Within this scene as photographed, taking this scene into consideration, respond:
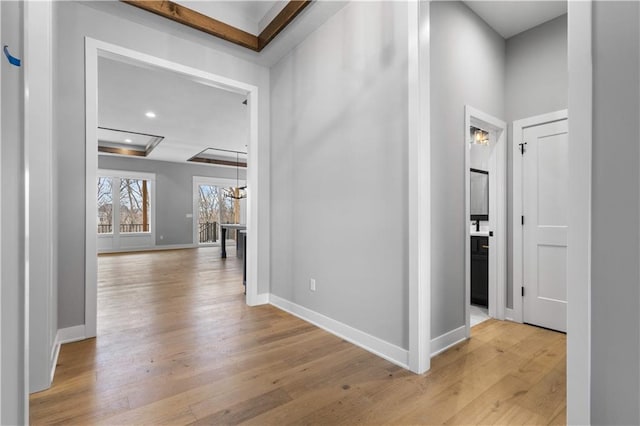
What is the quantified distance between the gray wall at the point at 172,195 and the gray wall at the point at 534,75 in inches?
371

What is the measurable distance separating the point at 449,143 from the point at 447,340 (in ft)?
5.24

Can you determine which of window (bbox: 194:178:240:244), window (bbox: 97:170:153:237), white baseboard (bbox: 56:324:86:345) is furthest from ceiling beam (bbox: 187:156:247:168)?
white baseboard (bbox: 56:324:86:345)

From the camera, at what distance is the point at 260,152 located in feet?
11.8

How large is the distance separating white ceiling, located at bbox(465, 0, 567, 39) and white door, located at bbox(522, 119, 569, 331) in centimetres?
102

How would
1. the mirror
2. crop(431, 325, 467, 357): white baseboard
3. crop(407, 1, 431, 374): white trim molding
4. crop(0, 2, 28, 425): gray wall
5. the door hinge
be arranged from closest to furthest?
crop(0, 2, 28, 425): gray wall
crop(407, 1, 431, 374): white trim molding
crop(431, 325, 467, 357): white baseboard
the door hinge
the mirror

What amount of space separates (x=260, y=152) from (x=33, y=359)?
2593 millimetres

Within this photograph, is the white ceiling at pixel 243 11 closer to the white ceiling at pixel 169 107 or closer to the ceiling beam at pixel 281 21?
the ceiling beam at pixel 281 21

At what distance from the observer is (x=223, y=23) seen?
3.07 m

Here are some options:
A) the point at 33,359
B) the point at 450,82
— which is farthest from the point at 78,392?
the point at 450,82

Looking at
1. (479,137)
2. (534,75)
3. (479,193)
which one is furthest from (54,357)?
(479,137)

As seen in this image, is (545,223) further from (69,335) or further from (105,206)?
(105,206)

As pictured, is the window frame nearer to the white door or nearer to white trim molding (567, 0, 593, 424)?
the white door

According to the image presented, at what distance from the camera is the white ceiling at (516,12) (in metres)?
2.79

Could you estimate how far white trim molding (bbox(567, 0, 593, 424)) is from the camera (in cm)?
101
